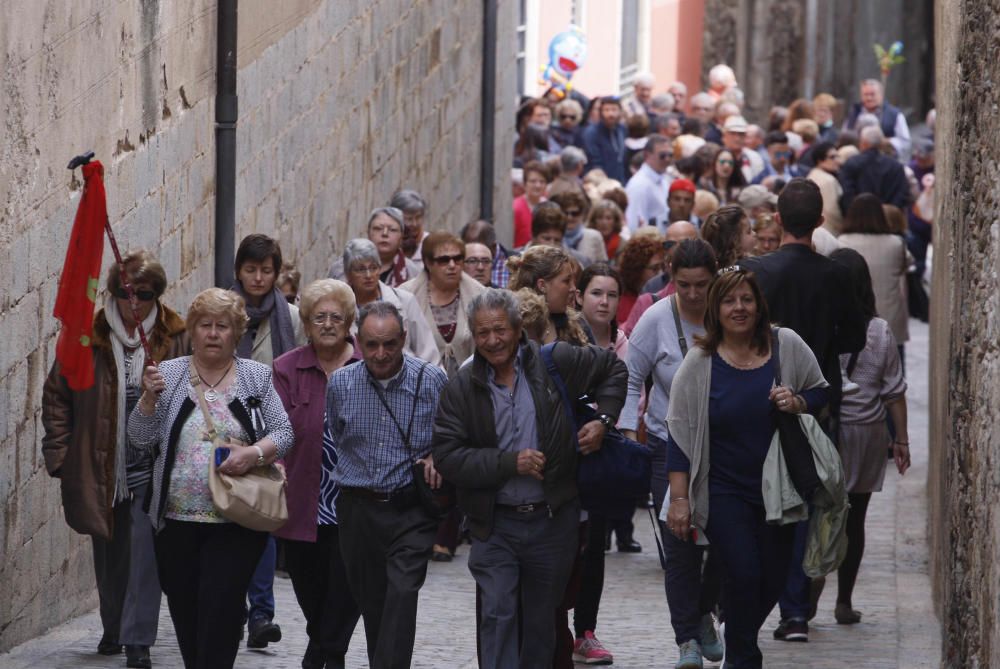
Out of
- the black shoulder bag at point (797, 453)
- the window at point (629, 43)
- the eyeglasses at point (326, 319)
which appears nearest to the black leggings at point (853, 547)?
the black shoulder bag at point (797, 453)

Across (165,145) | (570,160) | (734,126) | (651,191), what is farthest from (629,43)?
(165,145)

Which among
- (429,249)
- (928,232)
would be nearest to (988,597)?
(429,249)

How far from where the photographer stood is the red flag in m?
7.54

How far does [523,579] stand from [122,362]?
77.5 inches

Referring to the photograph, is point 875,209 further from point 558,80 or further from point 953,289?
point 558,80

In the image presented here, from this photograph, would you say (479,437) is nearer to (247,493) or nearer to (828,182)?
(247,493)

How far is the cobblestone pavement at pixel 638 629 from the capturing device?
27.6ft

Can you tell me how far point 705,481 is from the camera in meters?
7.31

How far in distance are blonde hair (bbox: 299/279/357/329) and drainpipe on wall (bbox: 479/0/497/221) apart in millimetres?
9425

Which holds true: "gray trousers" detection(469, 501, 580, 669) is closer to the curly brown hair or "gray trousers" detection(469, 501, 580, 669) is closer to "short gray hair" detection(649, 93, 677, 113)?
the curly brown hair

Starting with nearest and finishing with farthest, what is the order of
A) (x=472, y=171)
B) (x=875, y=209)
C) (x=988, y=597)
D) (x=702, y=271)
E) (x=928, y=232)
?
(x=988, y=597)
(x=702, y=271)
(x=875, y=209)
(x=472, y=171)
(x=928, y=232)

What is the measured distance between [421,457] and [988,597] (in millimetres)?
2040

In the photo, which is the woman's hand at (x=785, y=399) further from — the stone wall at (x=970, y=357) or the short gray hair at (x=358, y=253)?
the short gray hair at (x=358, y=253)

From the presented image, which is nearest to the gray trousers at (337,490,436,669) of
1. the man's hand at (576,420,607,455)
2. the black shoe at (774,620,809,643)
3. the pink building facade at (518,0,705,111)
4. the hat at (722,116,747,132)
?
the man's hand at (576,420,607,455)
